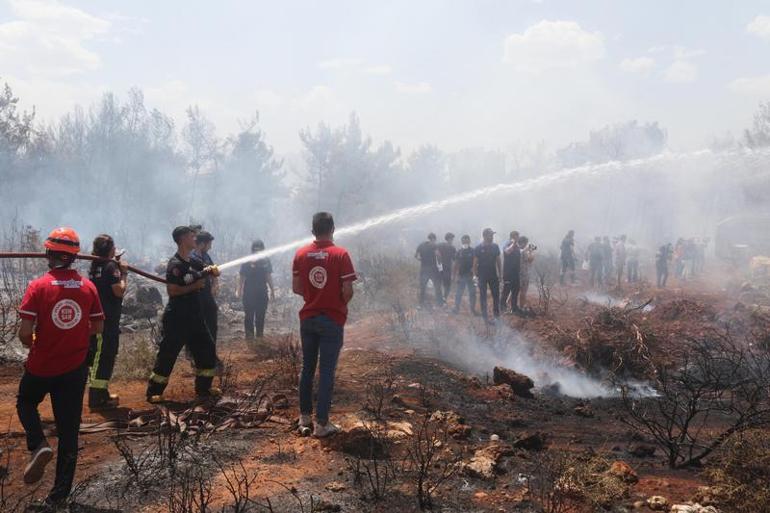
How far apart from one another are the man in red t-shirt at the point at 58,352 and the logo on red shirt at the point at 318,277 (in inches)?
61.2

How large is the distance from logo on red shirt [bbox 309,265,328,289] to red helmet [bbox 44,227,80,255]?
1.65 meters

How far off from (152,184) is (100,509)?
30.0 metres

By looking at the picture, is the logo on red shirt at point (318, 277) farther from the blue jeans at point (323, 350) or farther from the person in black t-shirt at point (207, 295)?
the person in black t-shirt at point (207, 295)

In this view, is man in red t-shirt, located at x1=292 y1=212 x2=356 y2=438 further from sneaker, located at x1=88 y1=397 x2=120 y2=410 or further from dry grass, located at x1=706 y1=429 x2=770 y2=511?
dry grass, located at x1=706 y1=429 x2=770 y2=511

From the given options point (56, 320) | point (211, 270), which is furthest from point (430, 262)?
point (56, 320)

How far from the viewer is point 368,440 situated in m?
4.11

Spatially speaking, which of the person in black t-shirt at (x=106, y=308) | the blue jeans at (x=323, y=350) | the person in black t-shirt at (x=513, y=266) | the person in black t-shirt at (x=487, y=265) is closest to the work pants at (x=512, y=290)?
the person in black t-shirt at (x=513, y=266)

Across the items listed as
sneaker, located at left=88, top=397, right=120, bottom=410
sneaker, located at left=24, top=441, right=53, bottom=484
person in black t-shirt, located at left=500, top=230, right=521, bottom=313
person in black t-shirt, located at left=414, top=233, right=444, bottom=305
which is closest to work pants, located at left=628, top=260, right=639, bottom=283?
person in black t-shirt, located at left=500, top=230, right=521, bottom=313

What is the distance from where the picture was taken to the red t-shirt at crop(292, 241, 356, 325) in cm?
427

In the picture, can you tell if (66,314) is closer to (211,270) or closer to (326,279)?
(326,279)

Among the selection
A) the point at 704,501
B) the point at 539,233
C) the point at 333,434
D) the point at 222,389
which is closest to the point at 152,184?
the point at 539,233

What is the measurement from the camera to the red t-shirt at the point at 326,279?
4266 mm

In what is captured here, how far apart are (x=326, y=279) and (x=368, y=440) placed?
1.28 meters

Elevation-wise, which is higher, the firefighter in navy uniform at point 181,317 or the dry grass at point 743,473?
the firefighter in navy uniform at point 181,317
